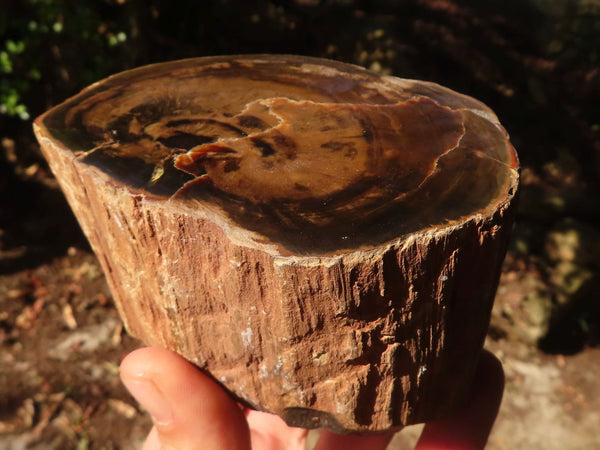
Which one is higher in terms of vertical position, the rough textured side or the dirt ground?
the rough textured side

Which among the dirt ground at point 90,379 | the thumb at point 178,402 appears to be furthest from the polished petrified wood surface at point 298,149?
the dirt ground at point 90,379

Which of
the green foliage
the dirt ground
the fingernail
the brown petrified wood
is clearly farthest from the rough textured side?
the green foliage

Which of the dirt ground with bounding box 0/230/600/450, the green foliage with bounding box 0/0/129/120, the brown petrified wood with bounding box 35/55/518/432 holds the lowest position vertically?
the dirt ground with bounding box 0/230/600/450

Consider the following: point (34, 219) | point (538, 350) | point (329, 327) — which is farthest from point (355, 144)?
point (34, 219)

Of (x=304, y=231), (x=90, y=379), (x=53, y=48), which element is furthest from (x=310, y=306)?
(x=53, y=48)

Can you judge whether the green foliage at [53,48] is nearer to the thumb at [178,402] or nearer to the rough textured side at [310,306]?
the rough textured side at [310,306]

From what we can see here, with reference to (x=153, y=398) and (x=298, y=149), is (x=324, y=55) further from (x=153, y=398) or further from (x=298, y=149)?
(x=153, y=398)

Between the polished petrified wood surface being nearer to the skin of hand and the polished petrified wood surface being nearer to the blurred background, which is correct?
the skin of hand
